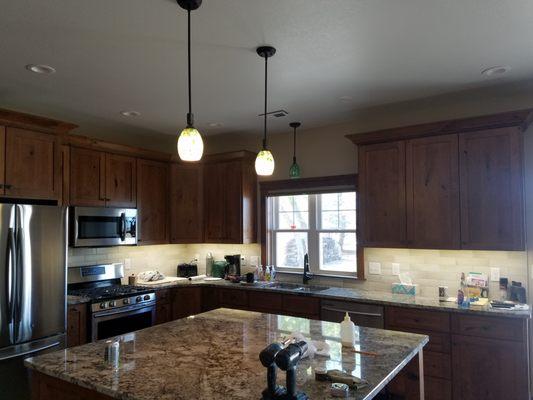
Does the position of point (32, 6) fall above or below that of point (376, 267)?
above

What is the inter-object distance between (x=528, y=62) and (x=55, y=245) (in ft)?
12.8

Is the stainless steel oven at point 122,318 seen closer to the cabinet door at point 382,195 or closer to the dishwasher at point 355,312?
the dishwasher at point 355,312

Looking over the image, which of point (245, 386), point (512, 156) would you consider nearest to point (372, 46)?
point (512, 156)

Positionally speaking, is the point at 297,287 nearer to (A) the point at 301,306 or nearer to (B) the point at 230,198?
(A) the point at 301,306

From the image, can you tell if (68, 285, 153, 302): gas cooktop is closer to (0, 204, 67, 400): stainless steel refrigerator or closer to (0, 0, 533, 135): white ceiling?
(0, 204, 67, 400): stainless steel refrigerator

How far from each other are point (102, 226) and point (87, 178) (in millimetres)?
524

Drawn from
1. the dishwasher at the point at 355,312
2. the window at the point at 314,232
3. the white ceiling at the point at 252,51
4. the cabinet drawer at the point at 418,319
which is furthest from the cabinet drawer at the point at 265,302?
the white ceiling at the point at 252,51

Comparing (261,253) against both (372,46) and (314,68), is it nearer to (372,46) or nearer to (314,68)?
(314,68)

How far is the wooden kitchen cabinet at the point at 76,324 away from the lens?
11.3 ft

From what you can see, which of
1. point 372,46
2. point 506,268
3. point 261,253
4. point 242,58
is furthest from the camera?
point 261,253

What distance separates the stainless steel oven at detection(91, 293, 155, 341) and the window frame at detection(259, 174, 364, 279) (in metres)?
1.48

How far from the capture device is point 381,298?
3.55 metres

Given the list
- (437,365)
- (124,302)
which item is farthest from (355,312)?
(124,302)

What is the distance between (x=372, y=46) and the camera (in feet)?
8.32
